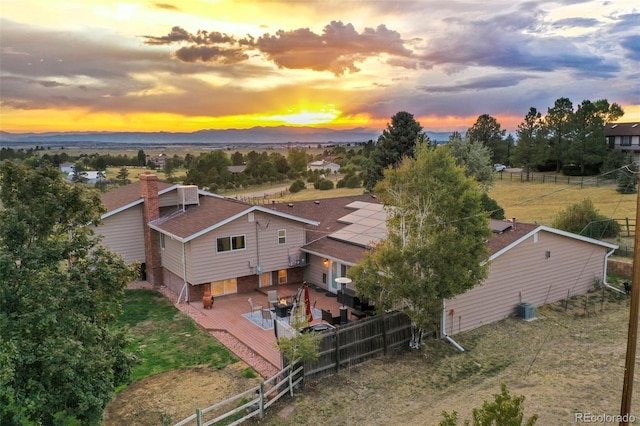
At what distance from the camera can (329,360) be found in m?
14.2

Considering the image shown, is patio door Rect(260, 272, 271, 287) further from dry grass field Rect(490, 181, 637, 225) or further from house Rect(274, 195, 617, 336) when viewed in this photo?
dry grass field Rect(490, 181, 637, 225)

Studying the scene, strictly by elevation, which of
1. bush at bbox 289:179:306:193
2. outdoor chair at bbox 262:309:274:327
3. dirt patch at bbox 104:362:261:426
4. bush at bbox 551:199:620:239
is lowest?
dirt patch at bbox 104:362:261:426

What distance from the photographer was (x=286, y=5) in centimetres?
2650

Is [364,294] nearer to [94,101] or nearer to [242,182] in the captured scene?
[94,101]

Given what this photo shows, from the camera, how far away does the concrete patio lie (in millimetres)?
15519

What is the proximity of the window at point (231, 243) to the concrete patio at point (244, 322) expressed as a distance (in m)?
2.39

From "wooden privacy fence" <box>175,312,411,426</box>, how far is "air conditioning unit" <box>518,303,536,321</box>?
6045mm

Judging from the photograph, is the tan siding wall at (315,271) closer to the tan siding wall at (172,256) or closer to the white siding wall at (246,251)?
the white siding wall at (246,251)

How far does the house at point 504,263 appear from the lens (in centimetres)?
1812

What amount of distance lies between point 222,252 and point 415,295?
411 inches

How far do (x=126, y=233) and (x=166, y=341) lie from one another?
384 inches

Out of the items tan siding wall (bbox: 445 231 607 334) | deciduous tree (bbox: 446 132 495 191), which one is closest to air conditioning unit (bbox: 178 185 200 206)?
tan siding wall (bbox: 445 231 607 334)

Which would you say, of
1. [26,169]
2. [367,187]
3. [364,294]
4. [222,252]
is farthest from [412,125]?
[26,169]

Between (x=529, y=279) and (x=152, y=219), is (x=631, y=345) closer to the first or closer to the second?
(x=529, y=279)
